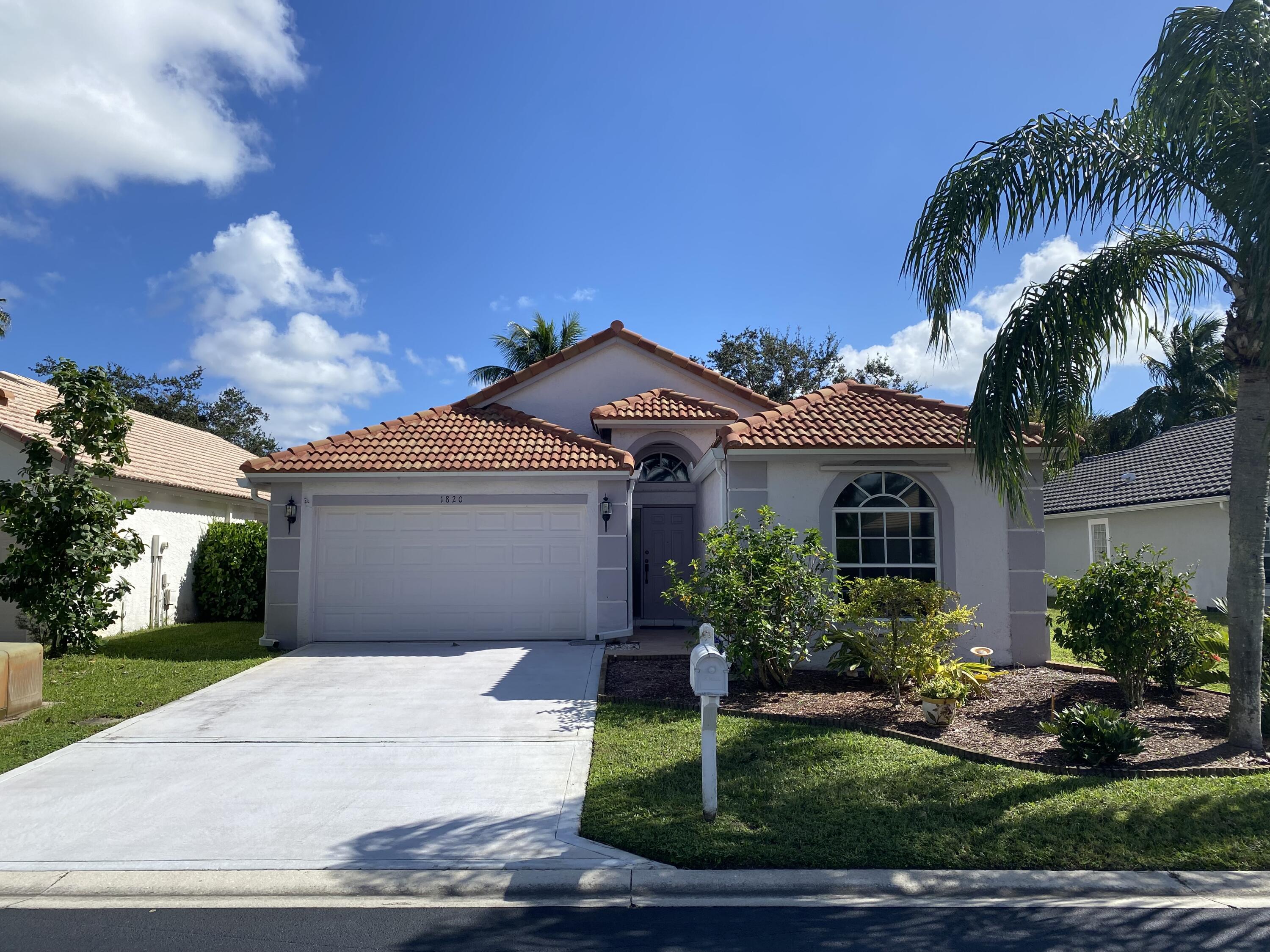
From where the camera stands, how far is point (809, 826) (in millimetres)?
5543

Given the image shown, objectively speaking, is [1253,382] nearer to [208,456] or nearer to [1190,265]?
[1190,265]

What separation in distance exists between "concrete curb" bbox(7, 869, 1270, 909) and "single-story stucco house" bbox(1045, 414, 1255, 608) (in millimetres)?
11489

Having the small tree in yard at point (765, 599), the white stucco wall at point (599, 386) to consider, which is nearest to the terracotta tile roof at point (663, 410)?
the white stucco wall at point (599, 386)

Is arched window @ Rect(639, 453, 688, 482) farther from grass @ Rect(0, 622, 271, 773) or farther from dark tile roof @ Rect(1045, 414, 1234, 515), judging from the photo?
dark tile roof @ Rect(1045, 414, 1234, 515)

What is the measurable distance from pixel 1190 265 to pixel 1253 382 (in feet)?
5.05

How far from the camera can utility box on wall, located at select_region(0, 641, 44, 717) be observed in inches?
336

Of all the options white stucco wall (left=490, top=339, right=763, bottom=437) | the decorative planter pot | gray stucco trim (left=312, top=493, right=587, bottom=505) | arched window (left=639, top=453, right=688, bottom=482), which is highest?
white stucco wall (left=490, top=339, right=763, bottom=437)

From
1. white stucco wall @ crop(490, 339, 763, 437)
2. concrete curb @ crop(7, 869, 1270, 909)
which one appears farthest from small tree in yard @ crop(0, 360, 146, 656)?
concrete curb @ crop(7, 869, 1270, 909)

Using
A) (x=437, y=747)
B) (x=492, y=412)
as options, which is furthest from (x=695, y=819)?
(x=492, y=412)

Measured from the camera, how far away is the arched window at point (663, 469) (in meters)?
16.0

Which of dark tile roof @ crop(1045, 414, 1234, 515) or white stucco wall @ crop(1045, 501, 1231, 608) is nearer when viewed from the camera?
white stucco wall @ crop(1045, 501, 1231, 608)

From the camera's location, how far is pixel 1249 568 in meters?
7.07

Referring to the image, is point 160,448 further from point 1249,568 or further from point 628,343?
point 1249,568

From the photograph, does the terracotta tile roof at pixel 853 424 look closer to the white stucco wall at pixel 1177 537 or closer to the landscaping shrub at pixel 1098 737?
the landscaping shrub at pixel 1098 737
